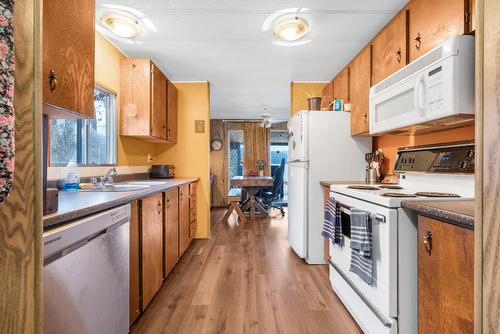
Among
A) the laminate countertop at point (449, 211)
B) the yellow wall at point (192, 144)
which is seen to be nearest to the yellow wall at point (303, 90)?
the yellow wall at point (192, 144)

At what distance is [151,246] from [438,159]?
Answer: 2.06 m

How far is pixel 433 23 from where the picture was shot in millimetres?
1431

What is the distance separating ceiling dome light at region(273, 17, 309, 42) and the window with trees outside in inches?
68.1

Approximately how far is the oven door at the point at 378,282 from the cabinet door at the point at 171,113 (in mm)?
2334

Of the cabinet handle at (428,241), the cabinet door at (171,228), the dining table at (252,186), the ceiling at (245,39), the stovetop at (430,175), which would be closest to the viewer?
the cabinet handle at (428,241)

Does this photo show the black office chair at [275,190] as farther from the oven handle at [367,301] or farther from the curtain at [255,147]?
the oven handle at [367,301]

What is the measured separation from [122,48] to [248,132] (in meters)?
4.14

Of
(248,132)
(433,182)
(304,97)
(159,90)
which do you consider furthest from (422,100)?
(248,132)

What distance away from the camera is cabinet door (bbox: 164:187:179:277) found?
210 cm

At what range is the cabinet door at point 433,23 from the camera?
1.26 meters

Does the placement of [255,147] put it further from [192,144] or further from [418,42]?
[418,42]

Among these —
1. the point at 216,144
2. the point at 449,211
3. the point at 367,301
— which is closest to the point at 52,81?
the point at 449,211

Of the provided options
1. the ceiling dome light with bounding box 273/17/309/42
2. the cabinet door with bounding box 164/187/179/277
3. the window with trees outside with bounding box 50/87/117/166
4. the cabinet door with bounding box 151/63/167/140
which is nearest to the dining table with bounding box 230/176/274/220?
the cabinet door with bounding box 151/63/167/140

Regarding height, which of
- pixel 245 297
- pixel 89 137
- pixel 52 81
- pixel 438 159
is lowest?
pixel 245 297
